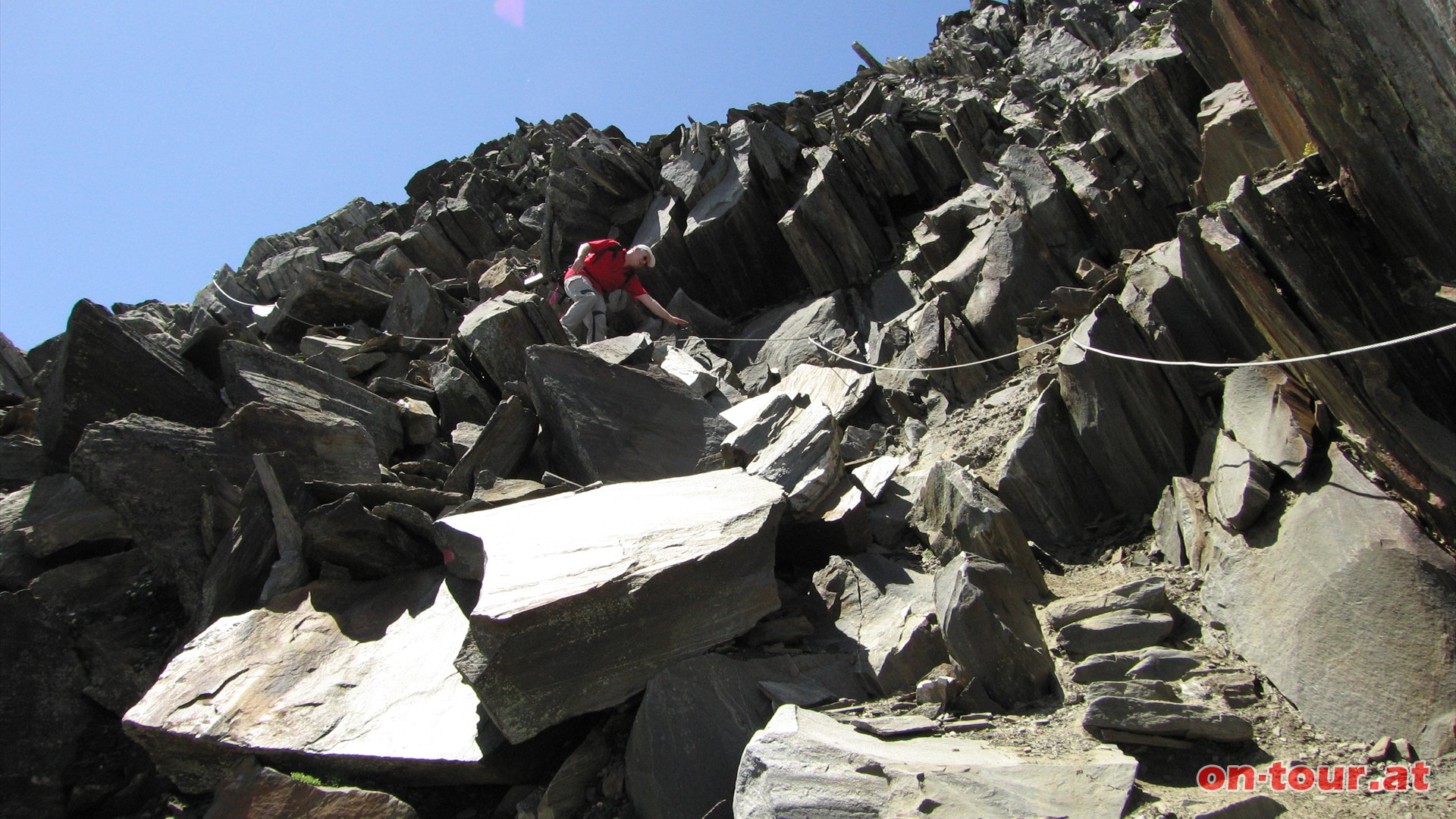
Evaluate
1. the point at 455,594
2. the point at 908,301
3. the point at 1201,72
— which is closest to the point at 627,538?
the point at 455,594

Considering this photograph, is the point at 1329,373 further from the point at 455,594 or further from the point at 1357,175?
the point at 455,594

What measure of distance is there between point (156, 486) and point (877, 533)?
751cm

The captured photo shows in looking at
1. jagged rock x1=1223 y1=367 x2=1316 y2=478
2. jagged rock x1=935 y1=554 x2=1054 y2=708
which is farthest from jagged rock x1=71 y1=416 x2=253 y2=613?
jagged rock x1=1223 y1=367 x2=1316 y2=478

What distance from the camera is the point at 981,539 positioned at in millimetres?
7492

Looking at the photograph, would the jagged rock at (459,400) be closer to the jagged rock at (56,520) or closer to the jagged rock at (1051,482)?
the jagged rock at (56,520)

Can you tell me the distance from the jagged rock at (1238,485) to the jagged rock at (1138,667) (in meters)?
1.21

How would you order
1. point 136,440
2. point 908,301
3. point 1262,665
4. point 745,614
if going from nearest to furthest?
1. point 1262,665
2. point 745,614
3. point 136,440
4. point 908,301

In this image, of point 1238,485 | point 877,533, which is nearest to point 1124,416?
point 1238,485

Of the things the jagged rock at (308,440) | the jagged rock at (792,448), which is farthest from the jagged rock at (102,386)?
the jagged rock at (792,448)

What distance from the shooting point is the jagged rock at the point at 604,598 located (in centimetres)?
550

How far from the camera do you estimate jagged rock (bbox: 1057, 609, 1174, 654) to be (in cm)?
621

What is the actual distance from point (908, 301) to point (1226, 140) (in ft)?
19.2

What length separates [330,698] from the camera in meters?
6.33

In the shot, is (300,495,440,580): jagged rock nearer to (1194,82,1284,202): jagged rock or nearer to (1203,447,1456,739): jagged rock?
(1203,447,1456,739): jagged rock
